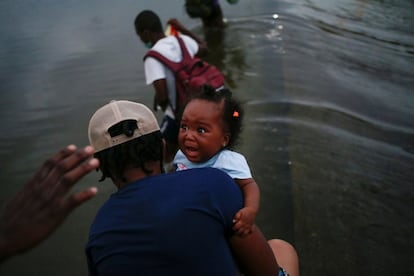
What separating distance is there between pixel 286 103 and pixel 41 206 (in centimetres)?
428

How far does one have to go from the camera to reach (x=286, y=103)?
5.07 meters

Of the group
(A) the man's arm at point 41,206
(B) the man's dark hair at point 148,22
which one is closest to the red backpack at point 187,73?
(B) the man's dark hair at point 148,22

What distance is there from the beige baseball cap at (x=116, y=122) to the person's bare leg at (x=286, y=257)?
91 cm

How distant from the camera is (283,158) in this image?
4.01 metres

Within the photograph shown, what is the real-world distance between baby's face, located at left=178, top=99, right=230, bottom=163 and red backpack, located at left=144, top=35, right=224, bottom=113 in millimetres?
985

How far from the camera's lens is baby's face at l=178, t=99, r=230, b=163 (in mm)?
1996

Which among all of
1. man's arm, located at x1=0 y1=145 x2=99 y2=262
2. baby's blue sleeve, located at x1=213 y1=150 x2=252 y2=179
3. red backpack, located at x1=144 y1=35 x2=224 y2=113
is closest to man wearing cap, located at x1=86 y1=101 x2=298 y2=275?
man's arm, located at x1=0 y1=145 x2=99 y2=262

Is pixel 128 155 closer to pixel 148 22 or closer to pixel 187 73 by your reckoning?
pixel 187 73

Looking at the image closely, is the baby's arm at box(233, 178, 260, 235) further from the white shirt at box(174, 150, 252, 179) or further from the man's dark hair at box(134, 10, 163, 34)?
the man's dark hair at box(134, 10, 163, 34)

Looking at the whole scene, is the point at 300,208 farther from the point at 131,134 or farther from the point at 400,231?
the point at 131,134

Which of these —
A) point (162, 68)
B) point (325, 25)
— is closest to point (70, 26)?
point (325, 25)

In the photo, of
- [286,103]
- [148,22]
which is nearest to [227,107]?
[148,22]

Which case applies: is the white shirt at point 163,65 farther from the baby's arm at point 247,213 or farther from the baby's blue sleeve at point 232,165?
the baby's arm at point 247,213

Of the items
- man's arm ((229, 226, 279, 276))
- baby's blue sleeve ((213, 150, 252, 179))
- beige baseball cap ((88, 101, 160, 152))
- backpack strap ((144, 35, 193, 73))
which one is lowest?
man's arm ((229, 226, 279, 276))
